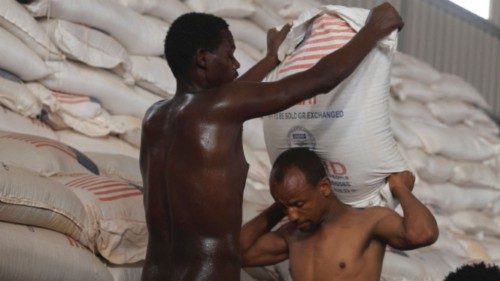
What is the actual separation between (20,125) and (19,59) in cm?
21

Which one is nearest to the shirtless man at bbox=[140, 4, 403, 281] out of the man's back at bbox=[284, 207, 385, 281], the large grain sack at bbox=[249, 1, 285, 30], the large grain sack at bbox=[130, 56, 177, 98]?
the man's back at bbox=[284, 207, 385, 281]

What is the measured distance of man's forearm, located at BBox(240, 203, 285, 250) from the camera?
253 cm

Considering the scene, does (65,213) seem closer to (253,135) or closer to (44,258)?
(44,258)

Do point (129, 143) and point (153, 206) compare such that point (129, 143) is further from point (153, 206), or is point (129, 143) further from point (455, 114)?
point (455, 114)

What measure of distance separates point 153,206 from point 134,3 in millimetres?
1609

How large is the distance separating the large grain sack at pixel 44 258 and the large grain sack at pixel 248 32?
164 cm

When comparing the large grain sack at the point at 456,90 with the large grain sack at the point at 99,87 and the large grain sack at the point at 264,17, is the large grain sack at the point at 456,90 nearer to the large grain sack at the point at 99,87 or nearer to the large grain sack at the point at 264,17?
the large grain sack at the point at 264,17

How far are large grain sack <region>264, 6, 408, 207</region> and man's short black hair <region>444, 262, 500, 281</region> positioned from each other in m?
0.46

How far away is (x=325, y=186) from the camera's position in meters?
2.41

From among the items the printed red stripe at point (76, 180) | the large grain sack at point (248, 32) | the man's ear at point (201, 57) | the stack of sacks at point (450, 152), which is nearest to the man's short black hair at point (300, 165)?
the man's ear at point (201, 57)

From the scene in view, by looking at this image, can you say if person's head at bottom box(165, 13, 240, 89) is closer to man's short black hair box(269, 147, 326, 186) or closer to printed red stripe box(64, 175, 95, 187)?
man's short black hair box(269, 147, 326, 186)

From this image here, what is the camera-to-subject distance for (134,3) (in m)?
3.70

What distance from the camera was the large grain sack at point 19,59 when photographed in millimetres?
3195

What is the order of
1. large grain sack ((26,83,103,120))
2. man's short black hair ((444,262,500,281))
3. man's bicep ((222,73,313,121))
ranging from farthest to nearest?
large grain sack ((26,83,103,120)) < man's bicep ((222,73,313,121)) < man's short black hair ((444,262,500,281))
